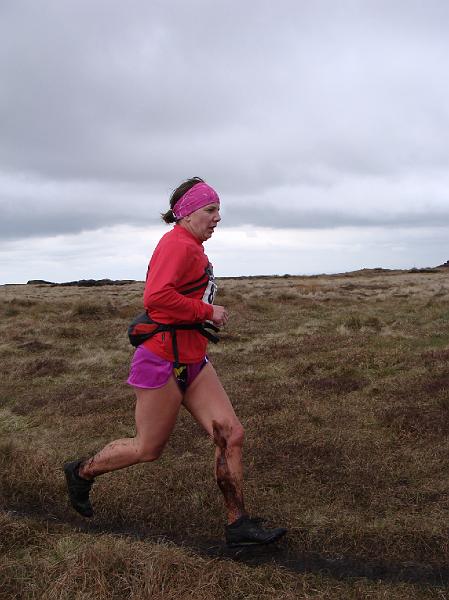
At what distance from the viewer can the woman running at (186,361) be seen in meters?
3.82

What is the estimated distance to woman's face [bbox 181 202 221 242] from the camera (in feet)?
13.3

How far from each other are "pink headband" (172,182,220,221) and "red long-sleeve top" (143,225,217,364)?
124 mm

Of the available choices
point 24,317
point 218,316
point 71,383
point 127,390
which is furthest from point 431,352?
point 24,317

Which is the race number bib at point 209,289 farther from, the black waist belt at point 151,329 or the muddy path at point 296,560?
the muddy path at point 296,560

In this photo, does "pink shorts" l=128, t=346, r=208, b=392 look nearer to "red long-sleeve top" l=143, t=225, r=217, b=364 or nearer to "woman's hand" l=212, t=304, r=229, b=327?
"red long-sleeve top" l=143, t=225, r=217, b=364

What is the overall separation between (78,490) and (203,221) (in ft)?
7.54

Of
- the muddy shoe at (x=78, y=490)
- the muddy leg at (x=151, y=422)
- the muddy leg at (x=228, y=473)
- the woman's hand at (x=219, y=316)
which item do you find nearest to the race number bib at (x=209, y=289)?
the woman's hand at (x=219, y=316)

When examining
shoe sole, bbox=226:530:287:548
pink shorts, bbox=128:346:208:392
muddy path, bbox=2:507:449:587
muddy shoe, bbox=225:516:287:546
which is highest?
pink shorts, bbox=128:346:208:392

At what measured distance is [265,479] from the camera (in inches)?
209

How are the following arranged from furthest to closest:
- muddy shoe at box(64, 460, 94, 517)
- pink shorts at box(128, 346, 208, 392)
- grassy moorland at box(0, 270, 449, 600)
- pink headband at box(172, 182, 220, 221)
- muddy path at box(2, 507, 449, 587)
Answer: muddy shoe at box(64, 460, 94, 517), pink headband at box(172, 182, 220, 221), pink shorts at box(128, 346, 208, 392), muddy path at box(2, 507, 449, 587), grassy moorland at box(0, 270, 449, 600)

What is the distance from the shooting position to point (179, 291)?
395 cm

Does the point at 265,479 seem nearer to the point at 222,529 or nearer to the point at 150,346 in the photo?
the point at 222,529

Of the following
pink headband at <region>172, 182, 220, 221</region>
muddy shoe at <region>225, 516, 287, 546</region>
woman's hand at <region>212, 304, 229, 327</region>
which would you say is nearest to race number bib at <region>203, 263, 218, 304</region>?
woman's hand at <region>212, 304, 229, 327</region>

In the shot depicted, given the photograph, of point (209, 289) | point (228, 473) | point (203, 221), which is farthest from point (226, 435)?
point (203, 221)
